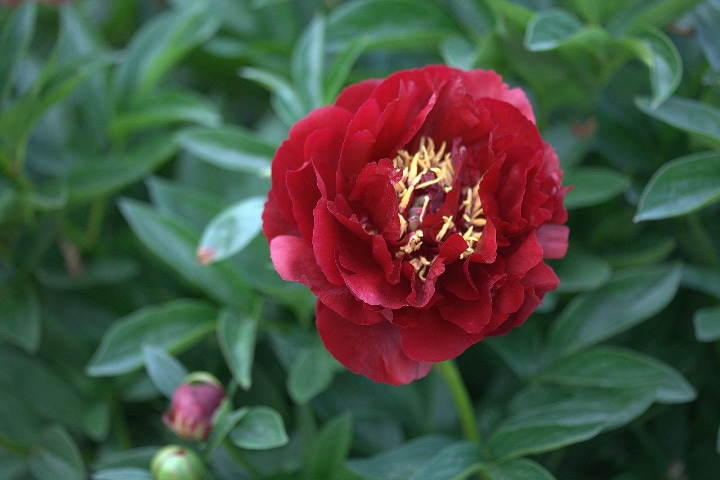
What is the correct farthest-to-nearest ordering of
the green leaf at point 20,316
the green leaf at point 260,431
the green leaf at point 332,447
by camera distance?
the green leaf at point 20,316
the green leaf at point 332,447
the green leaf at point 260,431

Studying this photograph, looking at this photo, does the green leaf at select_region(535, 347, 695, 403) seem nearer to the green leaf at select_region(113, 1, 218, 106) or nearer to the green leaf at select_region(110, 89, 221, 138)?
the green leaf at select_region(110, 89, 221, 138)

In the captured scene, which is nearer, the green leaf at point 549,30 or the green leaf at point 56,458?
the green leaf at point 549,30

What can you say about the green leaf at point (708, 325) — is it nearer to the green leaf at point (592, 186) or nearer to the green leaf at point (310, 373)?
the green leaf at point (592, 186)

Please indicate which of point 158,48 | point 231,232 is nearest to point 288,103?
point 231,232

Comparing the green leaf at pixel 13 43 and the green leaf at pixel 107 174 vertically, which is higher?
the green leaf at pixel 13 43

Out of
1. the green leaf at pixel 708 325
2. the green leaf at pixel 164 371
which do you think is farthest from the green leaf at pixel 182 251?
the green leaf at pixel 708 325

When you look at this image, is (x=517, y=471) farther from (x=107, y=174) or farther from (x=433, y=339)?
(x=107, y=174)

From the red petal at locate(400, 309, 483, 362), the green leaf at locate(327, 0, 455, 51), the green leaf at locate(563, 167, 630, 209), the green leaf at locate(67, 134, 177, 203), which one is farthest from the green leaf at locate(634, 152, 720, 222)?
the green leaf at locate(67, 134, 177, 203)
